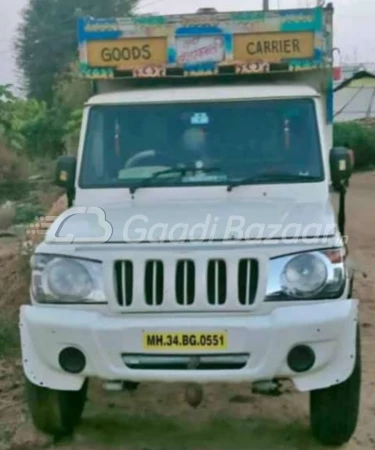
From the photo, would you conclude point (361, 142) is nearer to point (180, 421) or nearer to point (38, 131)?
point (38, 131)

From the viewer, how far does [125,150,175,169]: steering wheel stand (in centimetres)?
610

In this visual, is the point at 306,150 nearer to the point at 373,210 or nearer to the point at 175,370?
the point at 175,370

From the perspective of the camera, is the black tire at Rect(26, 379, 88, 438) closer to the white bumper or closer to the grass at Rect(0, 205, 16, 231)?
the white bumper

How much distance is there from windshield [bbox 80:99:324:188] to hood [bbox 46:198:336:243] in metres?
0.30

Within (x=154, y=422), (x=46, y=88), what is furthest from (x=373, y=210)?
(x=46, y=88)

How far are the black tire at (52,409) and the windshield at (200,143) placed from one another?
1.38 m

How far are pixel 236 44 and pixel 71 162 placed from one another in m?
1.57

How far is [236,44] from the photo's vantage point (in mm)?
6824

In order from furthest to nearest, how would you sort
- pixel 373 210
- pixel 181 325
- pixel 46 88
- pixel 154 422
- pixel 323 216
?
pixel 46 88
pixel 373 210
pixel 154 422
pixel 323 216
pixel 181 325

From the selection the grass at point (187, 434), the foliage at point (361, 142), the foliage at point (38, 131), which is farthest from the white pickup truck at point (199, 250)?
the foliage at point (38, 131)

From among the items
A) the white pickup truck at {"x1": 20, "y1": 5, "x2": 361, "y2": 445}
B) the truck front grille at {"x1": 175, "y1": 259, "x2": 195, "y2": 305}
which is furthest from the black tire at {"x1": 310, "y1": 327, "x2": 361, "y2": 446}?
the truck front grille at {"x1": 175, "y1": 259, "x2": 195, "y2": 305}

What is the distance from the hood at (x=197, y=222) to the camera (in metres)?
4.91

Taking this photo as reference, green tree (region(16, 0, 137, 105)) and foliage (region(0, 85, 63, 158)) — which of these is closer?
foliage (region(0, 85, 63, 158))

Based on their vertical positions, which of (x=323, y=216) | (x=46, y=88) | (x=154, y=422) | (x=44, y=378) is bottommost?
(x=46, y=88)
